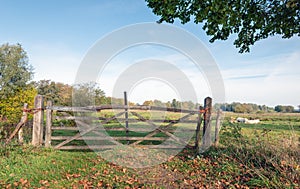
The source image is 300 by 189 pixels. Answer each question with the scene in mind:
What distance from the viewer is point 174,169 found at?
5988 millimetres

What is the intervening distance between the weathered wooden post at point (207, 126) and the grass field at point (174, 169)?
38.5 inches

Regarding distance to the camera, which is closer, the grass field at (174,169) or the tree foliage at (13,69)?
the grass field at (174,169)

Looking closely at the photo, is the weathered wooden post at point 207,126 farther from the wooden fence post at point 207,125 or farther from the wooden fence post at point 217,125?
Answer: the wooden fence post at point 217,125

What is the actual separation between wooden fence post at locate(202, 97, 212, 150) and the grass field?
3.22 feet

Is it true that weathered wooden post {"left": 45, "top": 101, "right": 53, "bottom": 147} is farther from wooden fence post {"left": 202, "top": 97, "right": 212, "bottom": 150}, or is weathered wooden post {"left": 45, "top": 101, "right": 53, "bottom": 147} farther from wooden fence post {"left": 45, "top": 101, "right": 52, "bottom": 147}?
wooden fence post {"left": 202, "top": 97, "right": 212, "bottom": 150}

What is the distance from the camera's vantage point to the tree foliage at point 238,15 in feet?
21.3

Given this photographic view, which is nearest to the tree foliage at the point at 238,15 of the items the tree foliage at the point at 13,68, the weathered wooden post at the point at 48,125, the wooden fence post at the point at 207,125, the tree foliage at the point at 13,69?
the wooden fence post at the point at 207,125

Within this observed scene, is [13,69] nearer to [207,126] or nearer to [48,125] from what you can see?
[48,125]

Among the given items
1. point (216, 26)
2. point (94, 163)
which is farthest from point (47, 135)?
point (216, 26)

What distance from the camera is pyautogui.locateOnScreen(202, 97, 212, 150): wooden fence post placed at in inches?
315

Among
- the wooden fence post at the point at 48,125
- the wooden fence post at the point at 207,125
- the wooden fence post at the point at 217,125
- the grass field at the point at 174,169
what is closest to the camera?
the grass field at the point at 174,169

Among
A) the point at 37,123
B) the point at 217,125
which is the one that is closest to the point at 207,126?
the point at 217,125

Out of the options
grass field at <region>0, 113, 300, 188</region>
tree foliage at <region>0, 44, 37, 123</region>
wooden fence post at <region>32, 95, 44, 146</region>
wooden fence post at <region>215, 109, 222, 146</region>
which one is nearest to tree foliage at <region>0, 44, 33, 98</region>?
tree foliage at <region>0, 44, 37, 123</region>

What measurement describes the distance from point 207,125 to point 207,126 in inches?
1.5
